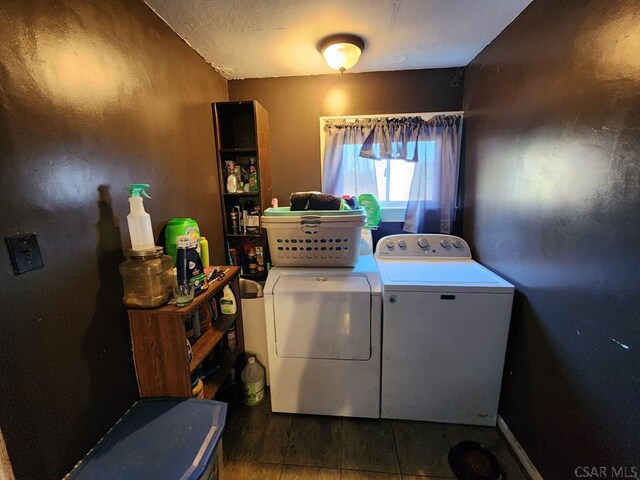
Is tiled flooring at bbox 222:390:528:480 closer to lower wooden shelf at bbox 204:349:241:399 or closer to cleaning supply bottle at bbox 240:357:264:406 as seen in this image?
cleaning supply bottle at bbox 240:357:264:406

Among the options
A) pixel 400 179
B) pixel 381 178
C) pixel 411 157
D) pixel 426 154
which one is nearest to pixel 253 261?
pixel 381 178

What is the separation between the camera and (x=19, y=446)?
0.76m

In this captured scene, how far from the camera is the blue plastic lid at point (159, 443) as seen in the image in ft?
2.84

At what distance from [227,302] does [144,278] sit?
2.15 ft

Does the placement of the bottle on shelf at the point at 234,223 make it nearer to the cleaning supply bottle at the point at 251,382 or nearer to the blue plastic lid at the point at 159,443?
the cleaning supply bottle at the point at 251,382

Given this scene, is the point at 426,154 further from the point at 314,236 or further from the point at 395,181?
the point at 314,236

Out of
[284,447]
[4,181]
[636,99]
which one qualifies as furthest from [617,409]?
[4,181]

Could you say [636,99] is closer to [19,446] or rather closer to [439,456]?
[439,456]

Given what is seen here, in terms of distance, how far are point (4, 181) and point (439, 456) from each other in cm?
215

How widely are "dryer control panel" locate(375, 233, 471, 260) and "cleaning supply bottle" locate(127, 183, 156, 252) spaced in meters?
1.50

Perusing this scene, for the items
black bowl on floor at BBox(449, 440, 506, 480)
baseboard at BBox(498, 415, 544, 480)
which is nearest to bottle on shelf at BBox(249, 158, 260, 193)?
black bowl on floor at BBox(449, 440, 506, 480)

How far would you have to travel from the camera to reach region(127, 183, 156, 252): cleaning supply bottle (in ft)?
3.47

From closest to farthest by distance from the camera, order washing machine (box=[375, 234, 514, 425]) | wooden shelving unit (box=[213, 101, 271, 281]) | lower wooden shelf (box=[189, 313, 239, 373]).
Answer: lower wooden shelf (box=[189, 313, 239, 373]), washing machine (box=[375, 234, 514, 425]), wooden shelving unit (box=[213, 101, 271, 281])

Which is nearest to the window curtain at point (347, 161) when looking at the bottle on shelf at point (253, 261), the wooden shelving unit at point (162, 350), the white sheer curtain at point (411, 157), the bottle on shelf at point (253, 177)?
the white sheer curtain at point (411, 157)
